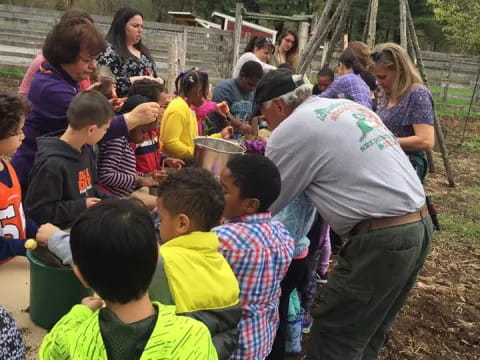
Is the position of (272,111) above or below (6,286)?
above

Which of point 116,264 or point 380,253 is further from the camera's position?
point 380,253

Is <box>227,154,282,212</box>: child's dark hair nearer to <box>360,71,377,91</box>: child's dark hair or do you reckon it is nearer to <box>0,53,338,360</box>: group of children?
<box>0,53,338,360</box>: group of children

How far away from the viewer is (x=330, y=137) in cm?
205

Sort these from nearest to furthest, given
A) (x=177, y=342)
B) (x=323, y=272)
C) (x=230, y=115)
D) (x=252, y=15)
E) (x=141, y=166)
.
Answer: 1. (x=177, y=342)
2. (x=141, y=166)
3. (x=323, y=272)
4. (x=230, y=115)
5. (x=252, y=15)

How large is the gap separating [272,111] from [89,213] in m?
1.38

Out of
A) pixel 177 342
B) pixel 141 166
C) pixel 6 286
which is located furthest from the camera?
pixel 141 166

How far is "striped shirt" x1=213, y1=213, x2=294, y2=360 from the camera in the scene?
5.99 ft

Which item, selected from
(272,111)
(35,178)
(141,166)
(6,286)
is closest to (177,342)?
(6,286)

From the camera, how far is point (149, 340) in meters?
1.10

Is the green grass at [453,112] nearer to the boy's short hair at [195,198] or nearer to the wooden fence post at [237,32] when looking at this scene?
the wooden fence post at [237,32]

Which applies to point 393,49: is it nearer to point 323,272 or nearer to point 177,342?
point 323,272

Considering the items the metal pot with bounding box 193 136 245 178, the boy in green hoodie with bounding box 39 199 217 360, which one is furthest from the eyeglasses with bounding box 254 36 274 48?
the boy in green hoodie with bounding box 39 199 217 360

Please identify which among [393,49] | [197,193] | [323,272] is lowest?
→ [323,272]

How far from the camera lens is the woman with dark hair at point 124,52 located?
3734mm
